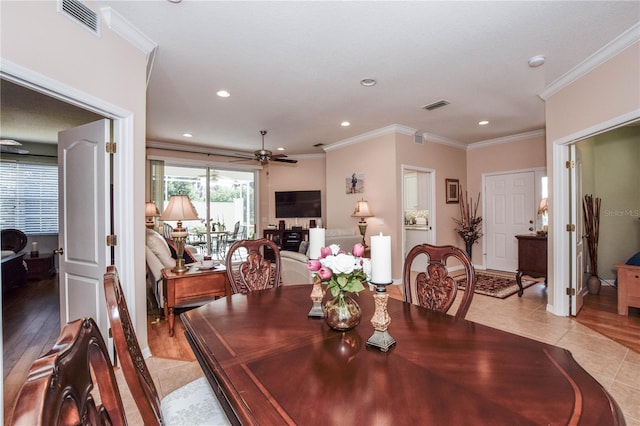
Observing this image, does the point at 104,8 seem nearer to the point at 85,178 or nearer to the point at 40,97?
the point at 85,178

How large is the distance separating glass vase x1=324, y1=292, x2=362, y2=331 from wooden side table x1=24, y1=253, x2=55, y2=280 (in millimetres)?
6422

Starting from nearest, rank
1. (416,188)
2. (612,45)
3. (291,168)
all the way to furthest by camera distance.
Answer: (612,45) < (416,188) < (291,168)

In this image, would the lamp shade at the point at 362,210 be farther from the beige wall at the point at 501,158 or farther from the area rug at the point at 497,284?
the beige wall at the point at 501,158

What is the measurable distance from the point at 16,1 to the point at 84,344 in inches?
82.5

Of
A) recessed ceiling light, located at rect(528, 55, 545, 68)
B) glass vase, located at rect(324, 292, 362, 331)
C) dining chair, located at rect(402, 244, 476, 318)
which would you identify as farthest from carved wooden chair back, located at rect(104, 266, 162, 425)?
recessed ceiling light, located at rect(528, 55, 545, 68)

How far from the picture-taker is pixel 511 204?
585cm

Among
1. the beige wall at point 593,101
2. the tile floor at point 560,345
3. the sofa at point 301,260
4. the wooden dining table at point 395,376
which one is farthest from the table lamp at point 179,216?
the beige wall at point 593,101

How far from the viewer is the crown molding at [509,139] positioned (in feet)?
17.8

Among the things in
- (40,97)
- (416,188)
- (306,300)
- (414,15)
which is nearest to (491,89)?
(414,15)

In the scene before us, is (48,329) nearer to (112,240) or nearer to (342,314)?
(112,240)

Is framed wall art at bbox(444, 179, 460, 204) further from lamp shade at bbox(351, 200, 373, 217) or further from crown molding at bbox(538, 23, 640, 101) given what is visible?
crown molding at bbox(538, 23, 640, 101)

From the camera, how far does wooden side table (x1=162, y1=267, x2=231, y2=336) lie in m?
2.89

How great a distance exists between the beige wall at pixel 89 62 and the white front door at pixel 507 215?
6045 millimetres

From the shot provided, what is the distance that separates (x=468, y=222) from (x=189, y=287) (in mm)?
5499
